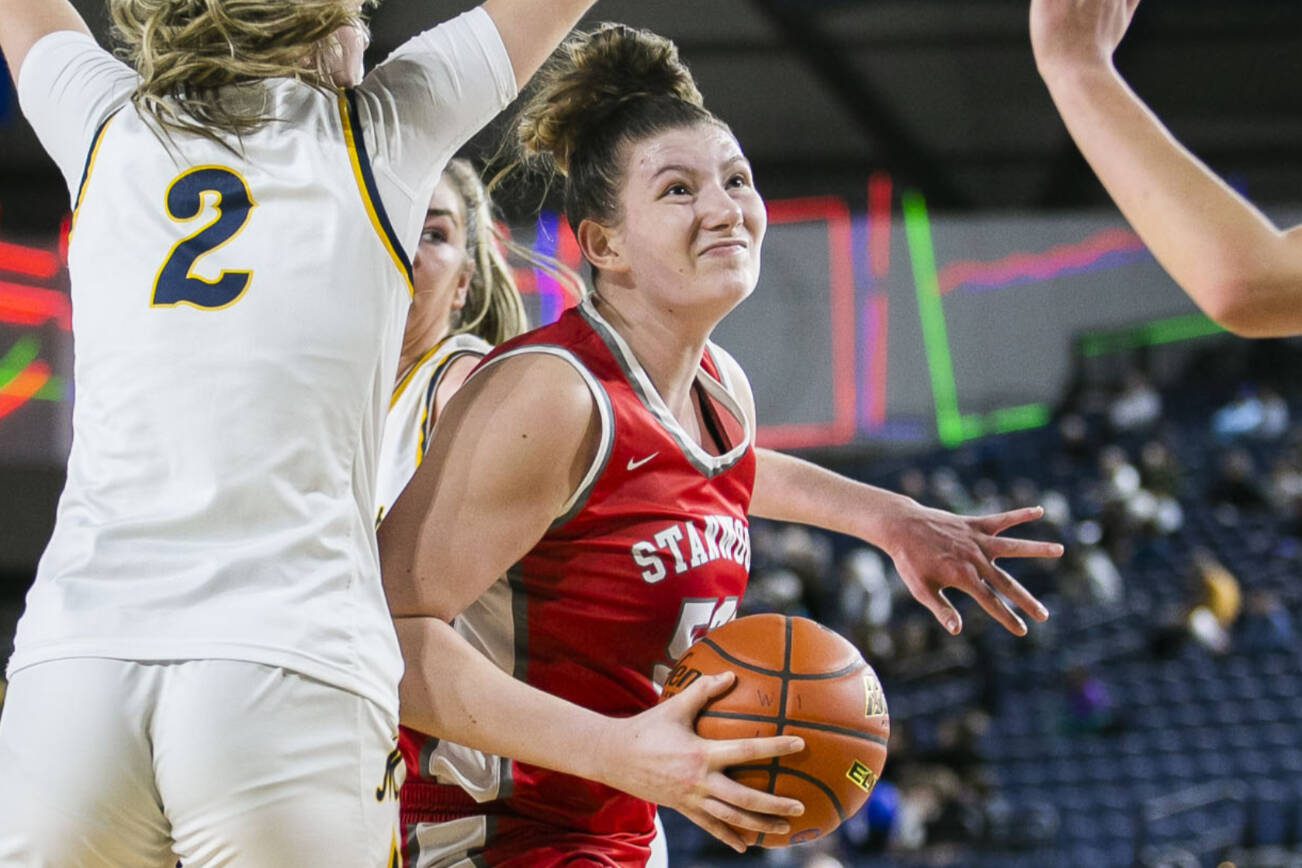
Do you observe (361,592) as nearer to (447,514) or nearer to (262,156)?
(447,514)

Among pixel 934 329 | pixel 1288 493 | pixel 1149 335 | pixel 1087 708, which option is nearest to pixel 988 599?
pixel 1087 708

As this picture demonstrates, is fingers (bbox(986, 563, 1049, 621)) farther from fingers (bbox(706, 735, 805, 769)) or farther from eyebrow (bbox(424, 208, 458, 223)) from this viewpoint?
eyebrow (bbox(424, 208, 458, 223))

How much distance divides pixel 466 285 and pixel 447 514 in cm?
140

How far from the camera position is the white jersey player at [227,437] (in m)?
1.95

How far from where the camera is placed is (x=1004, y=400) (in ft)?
67.7

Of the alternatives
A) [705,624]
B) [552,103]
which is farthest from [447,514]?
[552,103]

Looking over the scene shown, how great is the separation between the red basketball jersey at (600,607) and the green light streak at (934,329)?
17.7 meters

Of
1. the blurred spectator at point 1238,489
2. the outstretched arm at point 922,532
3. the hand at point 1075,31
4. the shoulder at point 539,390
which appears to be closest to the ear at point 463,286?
the outstretched arm at point 922,532

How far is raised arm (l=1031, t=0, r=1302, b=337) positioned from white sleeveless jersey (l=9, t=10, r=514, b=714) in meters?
0.94

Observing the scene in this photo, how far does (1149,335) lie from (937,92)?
177 inches

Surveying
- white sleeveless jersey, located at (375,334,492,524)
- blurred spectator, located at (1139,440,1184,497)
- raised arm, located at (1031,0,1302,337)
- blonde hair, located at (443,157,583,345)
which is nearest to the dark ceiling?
blurred spectator, located at (1139,440,1184,497)

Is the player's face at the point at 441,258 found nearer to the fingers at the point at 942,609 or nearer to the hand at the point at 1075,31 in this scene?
the fingers at the point at 942,609

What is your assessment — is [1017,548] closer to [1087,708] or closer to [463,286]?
[463,286]

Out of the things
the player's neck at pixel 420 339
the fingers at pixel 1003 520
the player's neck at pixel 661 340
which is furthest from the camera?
the player's neck at pixel 420 339
